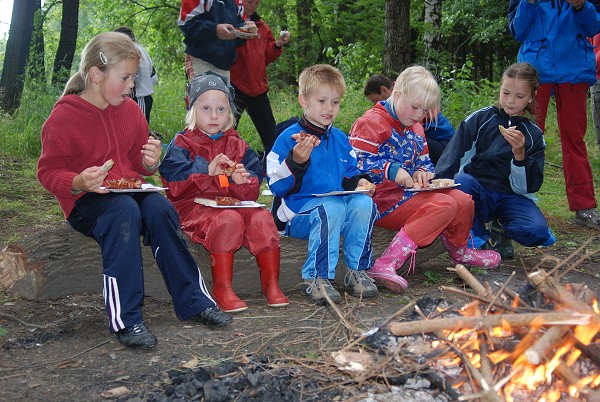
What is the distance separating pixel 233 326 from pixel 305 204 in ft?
3.48

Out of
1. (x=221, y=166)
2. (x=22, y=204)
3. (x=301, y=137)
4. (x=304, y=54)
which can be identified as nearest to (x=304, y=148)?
(x=301, y=137)

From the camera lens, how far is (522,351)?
2.83m

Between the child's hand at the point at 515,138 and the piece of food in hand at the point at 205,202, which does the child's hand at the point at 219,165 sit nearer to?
the piece of food in hand at the point at 205,202

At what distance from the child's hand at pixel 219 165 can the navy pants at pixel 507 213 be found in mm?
2066

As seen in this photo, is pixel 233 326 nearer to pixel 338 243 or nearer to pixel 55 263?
pixel 338 243

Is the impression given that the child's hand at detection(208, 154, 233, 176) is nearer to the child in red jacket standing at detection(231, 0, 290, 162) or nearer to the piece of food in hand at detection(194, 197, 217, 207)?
the piece of food in hand at detection(194, 197, 217, 207)

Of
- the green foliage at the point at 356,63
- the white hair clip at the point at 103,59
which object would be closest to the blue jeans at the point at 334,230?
the white hair clip at the point at 103,59

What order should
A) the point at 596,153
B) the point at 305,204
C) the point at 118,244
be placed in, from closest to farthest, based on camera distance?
1. the point at 118,244
2. the point at 305,204
3. the point at 596,153

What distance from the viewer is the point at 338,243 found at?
14.7 feet

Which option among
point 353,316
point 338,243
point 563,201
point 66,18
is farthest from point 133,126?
point 66,18

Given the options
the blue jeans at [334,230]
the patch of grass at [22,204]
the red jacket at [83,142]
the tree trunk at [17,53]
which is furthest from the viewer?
the tree trunk at [17,53]

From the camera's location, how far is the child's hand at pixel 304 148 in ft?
14.3

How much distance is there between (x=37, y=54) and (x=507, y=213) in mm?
9156

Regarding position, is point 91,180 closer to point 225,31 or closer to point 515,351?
point 515,351
